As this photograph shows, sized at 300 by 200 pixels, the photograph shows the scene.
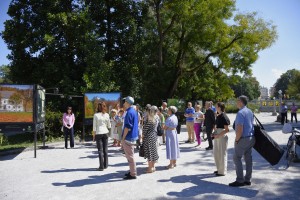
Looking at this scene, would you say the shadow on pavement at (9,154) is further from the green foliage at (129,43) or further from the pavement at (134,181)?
the green foliage at (129,43)

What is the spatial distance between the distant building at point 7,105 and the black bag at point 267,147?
9.59 metres

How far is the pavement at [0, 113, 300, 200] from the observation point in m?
6.07

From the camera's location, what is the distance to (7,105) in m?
12.2

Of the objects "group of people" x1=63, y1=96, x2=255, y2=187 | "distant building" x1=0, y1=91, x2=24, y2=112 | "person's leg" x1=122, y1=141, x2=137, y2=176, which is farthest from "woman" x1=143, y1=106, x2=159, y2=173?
"distant building" x1=0, y1=91, x2=24, y2=112

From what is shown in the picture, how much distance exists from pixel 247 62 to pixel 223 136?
78.3ft

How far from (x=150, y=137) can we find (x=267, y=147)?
3118 mm

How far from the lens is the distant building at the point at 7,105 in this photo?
11969 millimetres

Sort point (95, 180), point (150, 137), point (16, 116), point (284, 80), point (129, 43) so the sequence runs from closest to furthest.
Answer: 1. point (95, 180)
2. point (150, 137)
3. point (16, 116)
4. point (129, 43)
5. point (284, 80)

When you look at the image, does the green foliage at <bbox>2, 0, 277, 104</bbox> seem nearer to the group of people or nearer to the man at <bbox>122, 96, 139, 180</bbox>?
the group of people

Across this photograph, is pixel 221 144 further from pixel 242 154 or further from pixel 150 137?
pixel 150 137

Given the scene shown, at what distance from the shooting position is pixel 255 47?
95.5ft

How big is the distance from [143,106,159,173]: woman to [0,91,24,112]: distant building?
21.7 ft

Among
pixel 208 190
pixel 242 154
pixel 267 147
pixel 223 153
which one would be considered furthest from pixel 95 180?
pixel 267 147

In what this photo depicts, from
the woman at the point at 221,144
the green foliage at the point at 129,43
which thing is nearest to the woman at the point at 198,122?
the woman at the point at 221,144
